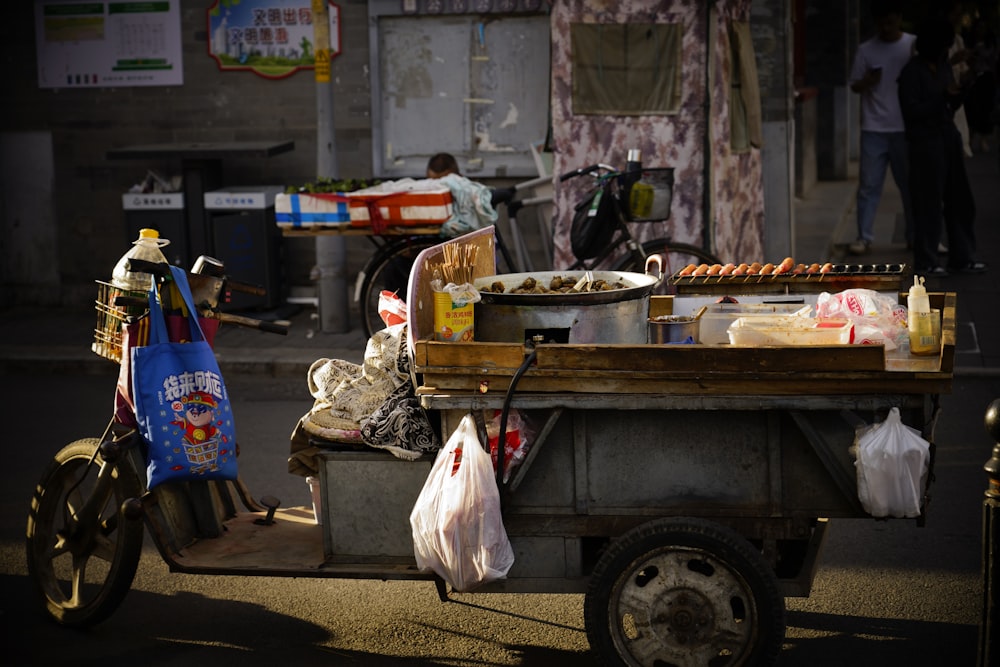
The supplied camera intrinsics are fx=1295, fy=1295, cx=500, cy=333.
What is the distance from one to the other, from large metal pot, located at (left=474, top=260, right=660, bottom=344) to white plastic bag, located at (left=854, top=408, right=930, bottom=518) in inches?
39.4

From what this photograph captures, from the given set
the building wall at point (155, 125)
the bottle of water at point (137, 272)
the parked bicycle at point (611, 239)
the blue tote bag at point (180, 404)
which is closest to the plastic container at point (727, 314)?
the blue tote bag at point (180, 404)

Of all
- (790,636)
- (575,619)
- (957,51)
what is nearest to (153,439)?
(575,619)

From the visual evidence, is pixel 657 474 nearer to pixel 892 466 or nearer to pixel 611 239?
pixel 892 466

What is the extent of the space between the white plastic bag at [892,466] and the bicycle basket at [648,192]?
535 centimetres

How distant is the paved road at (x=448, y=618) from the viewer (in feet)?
15.2

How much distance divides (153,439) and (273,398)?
4.15m

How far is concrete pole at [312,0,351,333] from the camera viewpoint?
9711 mm

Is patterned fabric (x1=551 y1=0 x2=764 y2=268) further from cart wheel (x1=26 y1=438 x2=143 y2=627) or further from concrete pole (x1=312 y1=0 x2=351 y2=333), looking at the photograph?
cart wheel (x1=26 y1=438 x2=143 y2=627)

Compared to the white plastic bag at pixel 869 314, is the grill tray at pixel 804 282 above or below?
above

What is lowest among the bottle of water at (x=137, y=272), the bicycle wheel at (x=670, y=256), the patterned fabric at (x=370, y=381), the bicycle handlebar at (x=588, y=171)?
the patterned fabric at (x=370, y=381)

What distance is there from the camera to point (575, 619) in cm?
495

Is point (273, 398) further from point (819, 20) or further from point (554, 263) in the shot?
point (819, 20)

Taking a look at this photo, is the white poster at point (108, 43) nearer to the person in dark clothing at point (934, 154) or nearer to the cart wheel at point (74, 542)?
the person in dark clothing at point (934, 154)

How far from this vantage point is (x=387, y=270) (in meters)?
9.25
